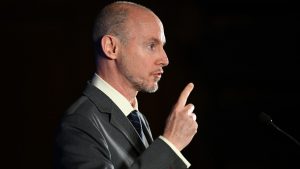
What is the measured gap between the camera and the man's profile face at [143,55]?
1283 mm

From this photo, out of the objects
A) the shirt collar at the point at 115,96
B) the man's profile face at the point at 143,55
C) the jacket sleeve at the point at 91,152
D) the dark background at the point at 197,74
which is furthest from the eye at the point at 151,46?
the dark background at the point at 197,74

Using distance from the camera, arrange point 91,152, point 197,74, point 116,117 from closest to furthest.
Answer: point 91,152, point 116,117, point 197,74

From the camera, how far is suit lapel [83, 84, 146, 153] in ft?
4.04

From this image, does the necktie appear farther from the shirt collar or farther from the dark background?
the dark background

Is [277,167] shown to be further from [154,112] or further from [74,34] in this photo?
[74,34]

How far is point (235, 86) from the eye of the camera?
8.37 feet

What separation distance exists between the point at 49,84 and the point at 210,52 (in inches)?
29.0

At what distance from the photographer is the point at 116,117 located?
4.08 ft

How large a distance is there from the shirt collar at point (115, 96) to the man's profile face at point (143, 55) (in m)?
0.04

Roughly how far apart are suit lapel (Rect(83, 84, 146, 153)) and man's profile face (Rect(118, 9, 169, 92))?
3.1 inches

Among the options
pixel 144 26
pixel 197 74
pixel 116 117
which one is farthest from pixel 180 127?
pixel 197 74

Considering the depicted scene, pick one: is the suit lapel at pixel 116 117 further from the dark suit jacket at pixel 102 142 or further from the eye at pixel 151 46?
the eye at pixel 151 46

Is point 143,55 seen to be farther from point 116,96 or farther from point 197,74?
point 197,74

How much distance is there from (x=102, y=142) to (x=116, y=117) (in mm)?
97
